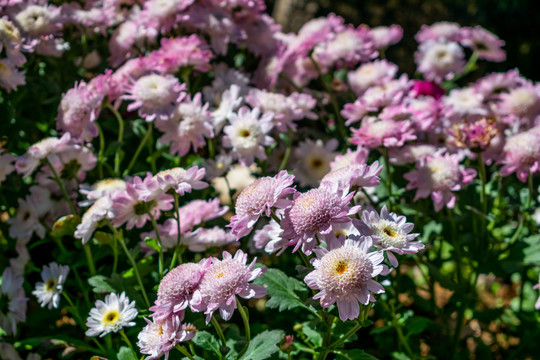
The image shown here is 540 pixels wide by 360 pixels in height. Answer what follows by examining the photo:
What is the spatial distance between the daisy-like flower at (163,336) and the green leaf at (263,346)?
14 cm

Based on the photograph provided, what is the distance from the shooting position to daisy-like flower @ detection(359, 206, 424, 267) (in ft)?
3.14

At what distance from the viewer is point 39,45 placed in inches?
68.3

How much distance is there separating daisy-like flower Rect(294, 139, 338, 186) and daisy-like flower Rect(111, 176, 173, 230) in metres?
0.69

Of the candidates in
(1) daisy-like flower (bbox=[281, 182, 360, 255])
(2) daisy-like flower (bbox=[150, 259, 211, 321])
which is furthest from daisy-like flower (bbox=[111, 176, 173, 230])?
(1) daisy-like flower (bbox=[281, 182, 360, 255])

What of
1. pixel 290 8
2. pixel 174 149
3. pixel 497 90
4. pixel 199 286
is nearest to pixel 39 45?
pixel 174 149

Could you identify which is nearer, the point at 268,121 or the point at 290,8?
the point at 268,121

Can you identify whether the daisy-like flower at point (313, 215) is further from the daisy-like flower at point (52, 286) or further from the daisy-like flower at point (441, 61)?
the daisy-like flower at point (441, 61)

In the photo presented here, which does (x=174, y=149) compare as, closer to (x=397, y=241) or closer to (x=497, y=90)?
(x=397, y=241)

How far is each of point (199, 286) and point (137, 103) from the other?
750mm

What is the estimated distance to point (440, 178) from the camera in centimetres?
143

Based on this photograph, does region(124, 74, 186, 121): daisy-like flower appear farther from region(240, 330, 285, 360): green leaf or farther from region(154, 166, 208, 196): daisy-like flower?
region(240, 330, 285, 360): green leaf

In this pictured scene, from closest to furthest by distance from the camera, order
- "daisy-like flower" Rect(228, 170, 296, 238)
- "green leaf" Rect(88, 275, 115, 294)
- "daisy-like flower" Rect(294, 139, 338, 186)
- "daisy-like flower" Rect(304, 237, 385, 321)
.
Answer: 1. "daisy-like flower" Rect(304, 237, 385, 321)
2. "daisy-like flower" Rect(228, 170, 296, 238)
3. "green leaf" Rect(88, 275, 115, 294)
4. "daisy-like flower" Rect(294, 139, 338, 186)

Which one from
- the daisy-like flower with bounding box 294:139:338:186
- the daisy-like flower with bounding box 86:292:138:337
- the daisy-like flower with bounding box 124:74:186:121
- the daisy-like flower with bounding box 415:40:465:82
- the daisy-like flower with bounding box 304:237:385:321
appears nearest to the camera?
the daisy-like flower with bounding box 304:237:385:321

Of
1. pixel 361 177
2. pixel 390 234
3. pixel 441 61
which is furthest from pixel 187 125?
pixel 441 61
